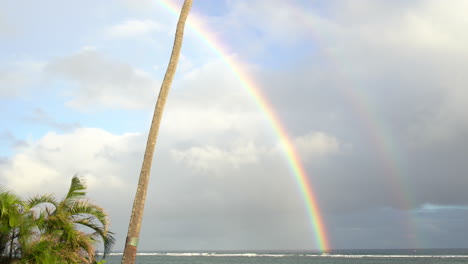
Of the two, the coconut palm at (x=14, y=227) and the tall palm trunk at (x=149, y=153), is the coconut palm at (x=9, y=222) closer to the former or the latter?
the coconut palm at (x=14, y=227)

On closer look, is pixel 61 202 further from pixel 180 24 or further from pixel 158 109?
pixel 180 24

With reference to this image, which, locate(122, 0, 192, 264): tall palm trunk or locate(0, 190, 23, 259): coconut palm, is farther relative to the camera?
locate(0, 190, 23, 259): coconut palm

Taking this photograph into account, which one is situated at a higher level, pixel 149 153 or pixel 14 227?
pixel 149 153

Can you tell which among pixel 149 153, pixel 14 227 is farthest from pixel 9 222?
pixel 149 153

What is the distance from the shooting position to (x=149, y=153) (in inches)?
460

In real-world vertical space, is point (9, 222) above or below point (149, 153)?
below

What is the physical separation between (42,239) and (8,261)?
0.98 metres

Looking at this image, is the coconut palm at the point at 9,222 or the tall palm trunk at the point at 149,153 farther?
the coconut palm at the point at 9,222

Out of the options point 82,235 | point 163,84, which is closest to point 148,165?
point 163,84

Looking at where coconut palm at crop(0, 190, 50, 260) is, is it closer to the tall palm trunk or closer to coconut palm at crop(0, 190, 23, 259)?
coconut palm at crop(0, 190, 23, 259)

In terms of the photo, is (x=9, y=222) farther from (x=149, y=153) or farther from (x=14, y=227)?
(x=149, y=153)

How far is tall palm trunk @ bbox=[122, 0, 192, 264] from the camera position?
1066 cm

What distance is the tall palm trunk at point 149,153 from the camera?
420 inches

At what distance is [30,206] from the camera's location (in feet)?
43.1
